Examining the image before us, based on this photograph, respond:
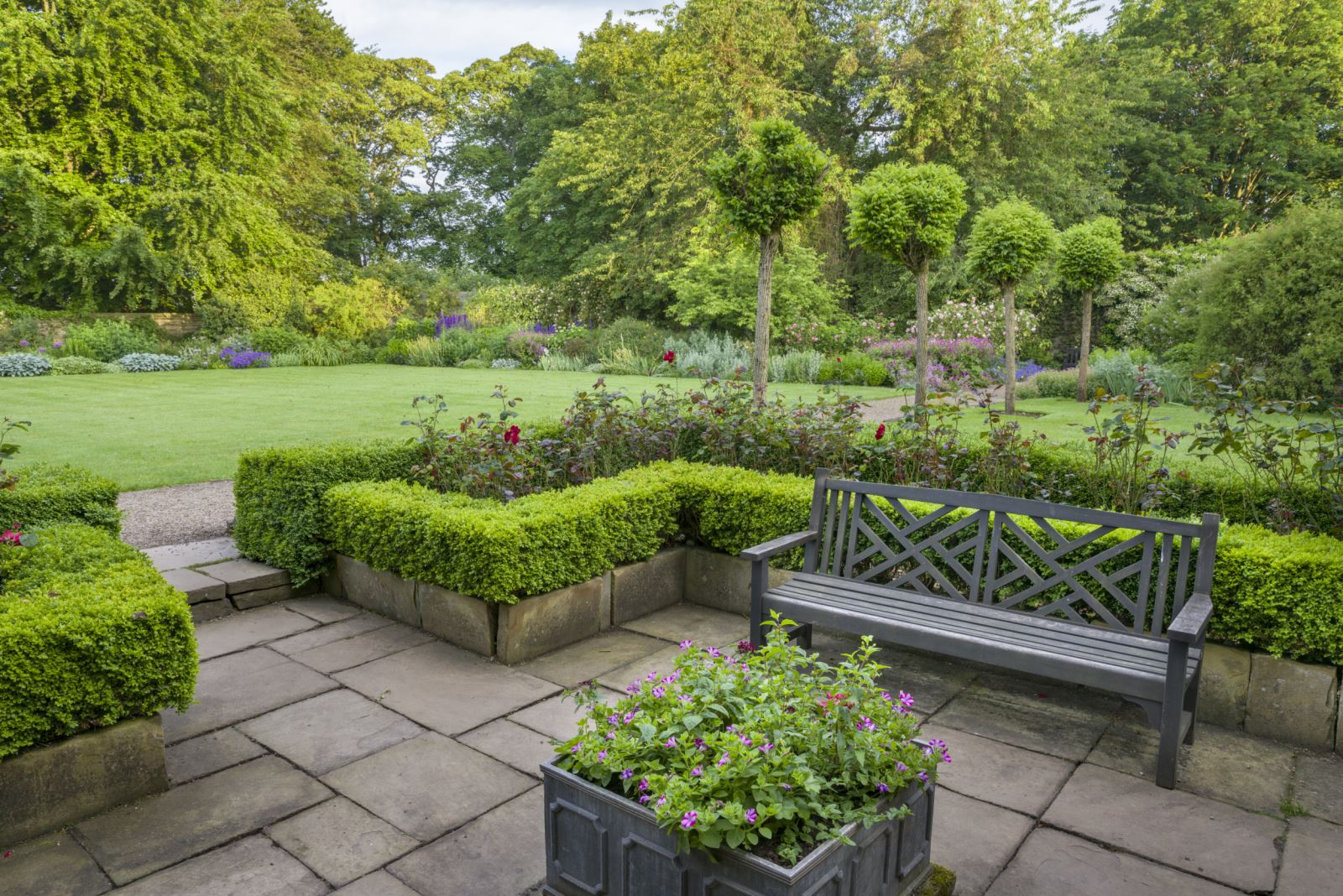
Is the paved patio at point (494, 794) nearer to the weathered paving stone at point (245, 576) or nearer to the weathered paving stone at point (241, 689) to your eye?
the weathered paving stone at point (241, 689)

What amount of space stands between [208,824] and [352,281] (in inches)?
956

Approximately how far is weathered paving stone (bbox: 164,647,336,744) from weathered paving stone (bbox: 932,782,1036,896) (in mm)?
2399

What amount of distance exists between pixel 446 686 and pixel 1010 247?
10.0 meters

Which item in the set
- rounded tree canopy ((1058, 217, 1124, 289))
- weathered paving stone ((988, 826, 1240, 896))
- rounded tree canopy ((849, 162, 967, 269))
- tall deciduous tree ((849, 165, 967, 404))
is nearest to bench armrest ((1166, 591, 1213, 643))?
weathered paving stone ((988, 826, 1240, 896))

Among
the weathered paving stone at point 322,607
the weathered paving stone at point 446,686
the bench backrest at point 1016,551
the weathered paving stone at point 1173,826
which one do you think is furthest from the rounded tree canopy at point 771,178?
the weathered paving stone at point 1173,826

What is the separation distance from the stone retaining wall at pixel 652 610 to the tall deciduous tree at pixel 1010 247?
7.80 metres

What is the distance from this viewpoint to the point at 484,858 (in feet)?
7.61

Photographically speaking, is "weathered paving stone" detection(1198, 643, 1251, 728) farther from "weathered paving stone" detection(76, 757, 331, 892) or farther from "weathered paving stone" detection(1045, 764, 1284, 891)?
"weathered paving stone" detection(76, 757, 331, 892)

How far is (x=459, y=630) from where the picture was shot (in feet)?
12.5

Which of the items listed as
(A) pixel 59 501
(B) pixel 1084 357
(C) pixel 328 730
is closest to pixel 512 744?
(C) pixel 328 730

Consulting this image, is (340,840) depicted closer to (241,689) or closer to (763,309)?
(241,689)

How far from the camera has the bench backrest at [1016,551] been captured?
3074 mm

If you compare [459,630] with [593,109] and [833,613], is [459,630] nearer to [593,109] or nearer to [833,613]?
[833,613]

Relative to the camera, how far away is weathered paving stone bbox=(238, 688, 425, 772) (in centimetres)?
286
